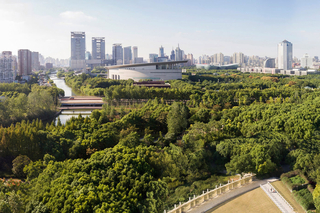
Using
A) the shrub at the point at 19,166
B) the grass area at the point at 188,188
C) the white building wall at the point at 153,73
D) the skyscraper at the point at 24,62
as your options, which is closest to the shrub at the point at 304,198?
the grass area at the point at 188,188

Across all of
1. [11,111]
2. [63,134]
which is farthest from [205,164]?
[11,111]

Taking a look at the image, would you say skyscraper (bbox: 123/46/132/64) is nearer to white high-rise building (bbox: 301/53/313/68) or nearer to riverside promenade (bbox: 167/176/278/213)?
white high-rise building (bbox: 301/53/313/68)

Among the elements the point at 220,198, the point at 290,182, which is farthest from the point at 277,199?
the point at 220,198

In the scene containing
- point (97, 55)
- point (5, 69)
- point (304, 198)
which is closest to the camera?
point (304, 198)

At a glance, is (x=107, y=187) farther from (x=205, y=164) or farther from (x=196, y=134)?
(x=196, y=134)

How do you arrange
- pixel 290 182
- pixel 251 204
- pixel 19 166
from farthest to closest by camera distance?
1. pixel 19 166
2. pixel 290 182
3. pixel 251 204

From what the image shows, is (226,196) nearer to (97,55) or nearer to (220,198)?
(220,198)

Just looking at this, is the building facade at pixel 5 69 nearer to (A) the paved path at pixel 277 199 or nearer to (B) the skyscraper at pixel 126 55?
(A) the paved path at pixel 277 199
